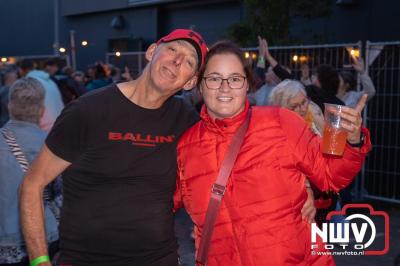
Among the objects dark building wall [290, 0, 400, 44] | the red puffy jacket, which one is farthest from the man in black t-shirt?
dark building wall [290, 0, 400, 44]

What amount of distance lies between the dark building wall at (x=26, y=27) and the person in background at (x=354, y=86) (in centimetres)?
1935

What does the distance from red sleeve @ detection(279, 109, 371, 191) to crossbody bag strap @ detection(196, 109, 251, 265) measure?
0.77ft

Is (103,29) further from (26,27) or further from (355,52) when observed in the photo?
(355,52)

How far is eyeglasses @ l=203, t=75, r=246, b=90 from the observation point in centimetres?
274

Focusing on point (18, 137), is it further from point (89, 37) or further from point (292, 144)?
point (89, 37)

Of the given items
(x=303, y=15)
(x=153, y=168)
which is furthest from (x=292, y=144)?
(x=303, y=15)

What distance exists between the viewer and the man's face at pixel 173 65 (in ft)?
9.12

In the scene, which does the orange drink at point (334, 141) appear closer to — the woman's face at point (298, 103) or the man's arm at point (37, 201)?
the man's arm at point (37, 201)

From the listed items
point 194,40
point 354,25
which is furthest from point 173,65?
point 354,25

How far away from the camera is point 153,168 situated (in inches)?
107

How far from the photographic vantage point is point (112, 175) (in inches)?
104

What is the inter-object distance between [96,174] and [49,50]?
23655 mm

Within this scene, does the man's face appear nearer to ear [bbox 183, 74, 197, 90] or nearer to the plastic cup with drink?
ear [bbox 183, 74, 197, 90]

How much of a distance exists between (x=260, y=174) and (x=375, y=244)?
15.2 ft
